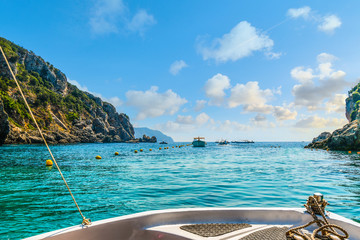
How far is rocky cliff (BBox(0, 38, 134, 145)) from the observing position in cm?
6209

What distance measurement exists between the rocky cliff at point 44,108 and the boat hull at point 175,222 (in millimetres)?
56798

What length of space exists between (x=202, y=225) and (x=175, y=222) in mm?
457

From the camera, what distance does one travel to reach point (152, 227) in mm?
3287

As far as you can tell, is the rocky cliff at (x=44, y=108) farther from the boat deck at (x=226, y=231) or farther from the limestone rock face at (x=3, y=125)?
the boat deck at (x=226, y=231)

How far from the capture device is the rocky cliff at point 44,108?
62.1m

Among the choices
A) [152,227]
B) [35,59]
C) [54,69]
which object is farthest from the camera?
[54,69]

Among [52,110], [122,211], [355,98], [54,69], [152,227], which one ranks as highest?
[54,69]

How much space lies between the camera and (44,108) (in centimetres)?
8538

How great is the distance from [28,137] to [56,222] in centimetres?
6897

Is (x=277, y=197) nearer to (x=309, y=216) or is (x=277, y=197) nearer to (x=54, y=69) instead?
(x=309, y=216)

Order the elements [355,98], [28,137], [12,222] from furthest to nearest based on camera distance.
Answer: [355,98], [28,137], [12,222]

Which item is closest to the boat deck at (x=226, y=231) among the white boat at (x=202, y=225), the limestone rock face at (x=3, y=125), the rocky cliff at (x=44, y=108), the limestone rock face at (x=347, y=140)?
the white boat at (x=202, y=225)

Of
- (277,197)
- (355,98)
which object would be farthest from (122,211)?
(355,98)

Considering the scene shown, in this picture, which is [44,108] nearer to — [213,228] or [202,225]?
[202,225]
